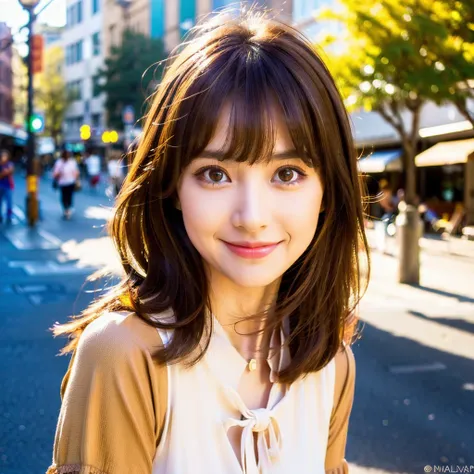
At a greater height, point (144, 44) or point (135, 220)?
point (144, 44)

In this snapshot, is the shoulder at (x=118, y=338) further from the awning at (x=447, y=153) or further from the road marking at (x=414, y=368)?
the awning at (x=447, y=153)

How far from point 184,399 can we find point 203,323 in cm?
17

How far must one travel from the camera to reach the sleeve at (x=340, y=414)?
5.48 ft

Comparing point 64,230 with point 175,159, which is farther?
point 64,230

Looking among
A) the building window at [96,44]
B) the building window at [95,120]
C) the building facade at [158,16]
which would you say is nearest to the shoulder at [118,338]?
the building facade at [158,16]

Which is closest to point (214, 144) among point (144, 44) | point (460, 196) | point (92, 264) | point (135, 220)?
point (135, 220)

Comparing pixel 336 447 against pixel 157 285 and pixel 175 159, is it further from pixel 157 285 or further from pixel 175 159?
pixel 175 159

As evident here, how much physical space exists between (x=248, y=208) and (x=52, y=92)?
6688 cm

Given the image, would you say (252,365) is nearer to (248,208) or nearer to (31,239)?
(248,208)

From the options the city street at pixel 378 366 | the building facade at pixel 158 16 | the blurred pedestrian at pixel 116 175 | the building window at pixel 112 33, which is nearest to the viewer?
the blurred pedestrian at pixel 116 175

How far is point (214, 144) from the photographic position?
4.64 ft

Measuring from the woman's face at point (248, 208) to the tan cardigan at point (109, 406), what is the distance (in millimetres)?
240

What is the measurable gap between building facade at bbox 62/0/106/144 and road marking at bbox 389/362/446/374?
60.2 m

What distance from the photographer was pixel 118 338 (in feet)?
4.43
